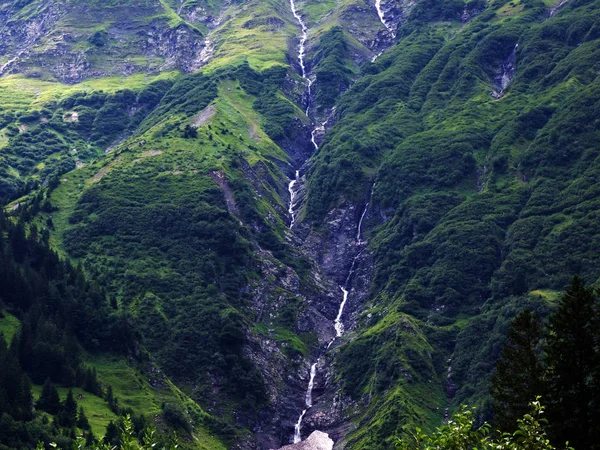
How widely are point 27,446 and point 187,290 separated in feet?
265

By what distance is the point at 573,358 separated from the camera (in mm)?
59000

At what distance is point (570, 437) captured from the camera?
184 ft

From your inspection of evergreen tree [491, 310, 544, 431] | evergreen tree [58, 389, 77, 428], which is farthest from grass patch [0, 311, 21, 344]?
evergreen tree [491, 310, 544, 431]

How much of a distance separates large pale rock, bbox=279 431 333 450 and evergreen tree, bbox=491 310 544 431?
97.8 metres

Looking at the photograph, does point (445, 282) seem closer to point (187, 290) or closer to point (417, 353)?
point (417, 353)

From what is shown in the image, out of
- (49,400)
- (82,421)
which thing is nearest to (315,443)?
(82,421)

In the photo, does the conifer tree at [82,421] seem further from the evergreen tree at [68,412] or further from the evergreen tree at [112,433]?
the evergreen tree at [112,433]

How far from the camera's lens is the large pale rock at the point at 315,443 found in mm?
155500

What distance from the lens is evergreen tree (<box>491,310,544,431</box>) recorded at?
5972 cm

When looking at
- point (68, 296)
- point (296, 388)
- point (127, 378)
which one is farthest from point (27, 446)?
point (296, 388)

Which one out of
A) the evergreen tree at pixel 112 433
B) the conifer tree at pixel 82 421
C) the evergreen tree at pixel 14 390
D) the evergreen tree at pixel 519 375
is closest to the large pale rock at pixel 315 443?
the conifer tree at pixel 82 421

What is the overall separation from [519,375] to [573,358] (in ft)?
14.8

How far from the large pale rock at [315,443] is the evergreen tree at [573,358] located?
334ft

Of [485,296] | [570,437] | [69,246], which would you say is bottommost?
[485,296]
